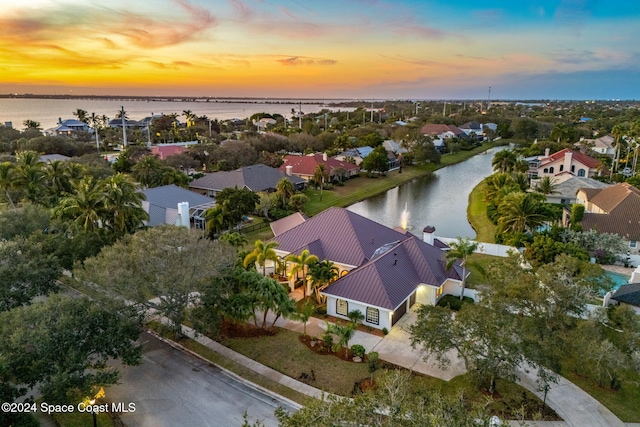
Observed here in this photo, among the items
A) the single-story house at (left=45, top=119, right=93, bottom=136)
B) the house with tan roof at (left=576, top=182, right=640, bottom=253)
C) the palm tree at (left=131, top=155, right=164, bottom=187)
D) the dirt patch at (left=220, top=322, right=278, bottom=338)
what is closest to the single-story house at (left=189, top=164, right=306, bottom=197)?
the palm tree at (left=131, top=155, right=164, bottom=187)

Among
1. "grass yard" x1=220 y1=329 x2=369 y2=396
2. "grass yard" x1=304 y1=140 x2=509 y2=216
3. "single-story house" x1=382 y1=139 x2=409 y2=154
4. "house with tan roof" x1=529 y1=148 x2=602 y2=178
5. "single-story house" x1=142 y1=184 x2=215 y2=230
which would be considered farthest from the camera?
"single-story house" x1=382 y1=139 x2=409 y2=154

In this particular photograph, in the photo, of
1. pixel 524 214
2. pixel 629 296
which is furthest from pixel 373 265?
pixel 524 214

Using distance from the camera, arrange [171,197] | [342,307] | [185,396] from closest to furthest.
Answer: [185,396] < [342,307] < [171,197]

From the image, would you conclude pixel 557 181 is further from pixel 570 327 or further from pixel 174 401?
pixel 174 401

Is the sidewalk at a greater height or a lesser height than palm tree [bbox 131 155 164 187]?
lesser

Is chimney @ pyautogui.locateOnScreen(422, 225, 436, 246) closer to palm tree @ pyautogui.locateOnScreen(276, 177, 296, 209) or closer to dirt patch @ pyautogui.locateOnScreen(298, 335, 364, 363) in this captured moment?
dirt patch @ pyautogui.locateOnScreen(298, 335, 364, 363)

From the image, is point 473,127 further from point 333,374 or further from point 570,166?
point 333,374

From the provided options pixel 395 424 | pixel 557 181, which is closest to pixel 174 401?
pixel 395 424

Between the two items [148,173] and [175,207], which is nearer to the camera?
[175,207]
